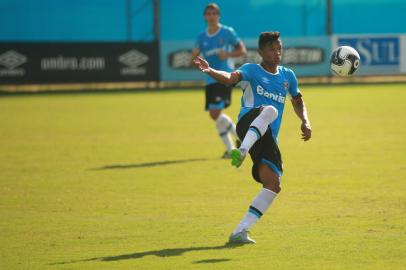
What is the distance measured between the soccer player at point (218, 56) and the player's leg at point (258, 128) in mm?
7370

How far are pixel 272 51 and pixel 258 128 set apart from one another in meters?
0.83

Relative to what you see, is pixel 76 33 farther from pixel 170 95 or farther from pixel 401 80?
pixel 401 80

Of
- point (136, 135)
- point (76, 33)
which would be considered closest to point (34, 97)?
point (76, 33)

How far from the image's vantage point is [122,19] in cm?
3481

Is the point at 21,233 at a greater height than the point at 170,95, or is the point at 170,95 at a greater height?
the point at 21,233

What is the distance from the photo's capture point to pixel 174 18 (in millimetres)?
35844

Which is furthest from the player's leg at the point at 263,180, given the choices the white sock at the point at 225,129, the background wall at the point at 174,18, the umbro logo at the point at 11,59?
the background wall at the point at 174,18

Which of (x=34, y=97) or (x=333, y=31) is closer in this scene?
(x=34, y=97)

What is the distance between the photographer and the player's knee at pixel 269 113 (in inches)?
337

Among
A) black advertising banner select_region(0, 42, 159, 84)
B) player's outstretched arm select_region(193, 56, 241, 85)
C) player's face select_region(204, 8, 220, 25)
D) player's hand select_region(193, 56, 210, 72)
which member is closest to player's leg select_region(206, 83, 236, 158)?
player's face select_region(204, 8, 220, 25)

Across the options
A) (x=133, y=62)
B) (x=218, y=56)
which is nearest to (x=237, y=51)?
(x=218, y=56)

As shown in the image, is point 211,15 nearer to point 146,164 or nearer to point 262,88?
point 146,164

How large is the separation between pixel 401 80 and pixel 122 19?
36.4 ft

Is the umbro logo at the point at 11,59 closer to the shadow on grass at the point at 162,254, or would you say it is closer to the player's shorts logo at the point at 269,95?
the player's shorts logo at the point at 269,95
